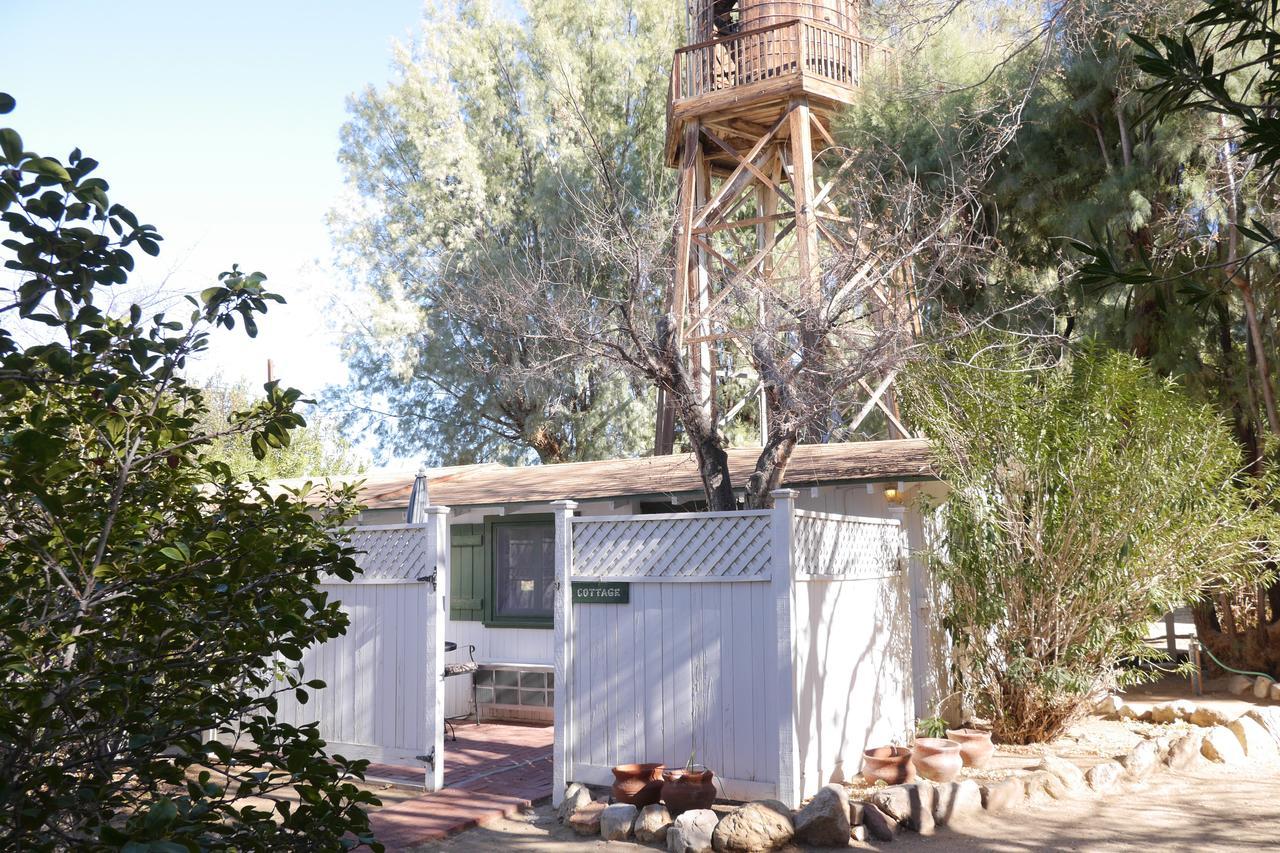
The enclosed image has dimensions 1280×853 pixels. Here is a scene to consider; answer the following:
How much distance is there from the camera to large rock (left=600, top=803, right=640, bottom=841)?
6.13 meters

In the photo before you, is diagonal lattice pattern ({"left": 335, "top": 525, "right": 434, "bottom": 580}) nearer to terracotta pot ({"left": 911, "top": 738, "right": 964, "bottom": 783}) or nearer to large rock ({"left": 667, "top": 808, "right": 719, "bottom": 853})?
large rock ({"left": 667, "top": 808, "right": 719, "bottom": 853})

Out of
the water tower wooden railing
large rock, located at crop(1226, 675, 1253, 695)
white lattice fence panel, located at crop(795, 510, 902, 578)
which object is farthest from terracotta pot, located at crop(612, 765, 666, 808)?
the water tower wooden railing

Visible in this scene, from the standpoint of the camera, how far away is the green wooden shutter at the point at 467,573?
1182 centimetres

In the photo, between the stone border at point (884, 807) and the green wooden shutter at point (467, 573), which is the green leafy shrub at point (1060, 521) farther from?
the green wooden shutter at point (467, 573)

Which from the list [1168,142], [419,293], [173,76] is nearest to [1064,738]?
[1168,142]

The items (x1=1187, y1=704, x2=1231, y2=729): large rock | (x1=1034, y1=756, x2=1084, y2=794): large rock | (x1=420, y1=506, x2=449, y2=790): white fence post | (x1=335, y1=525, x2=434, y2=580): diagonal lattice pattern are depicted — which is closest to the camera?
(x1=1034, y1=756, x2=1084, y2=794): large rock

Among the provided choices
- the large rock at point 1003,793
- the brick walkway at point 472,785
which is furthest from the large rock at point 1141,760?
the brick walkway at point 472,785

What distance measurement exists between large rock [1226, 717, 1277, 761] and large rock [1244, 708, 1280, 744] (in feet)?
0.15

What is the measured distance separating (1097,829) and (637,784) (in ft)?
9.02

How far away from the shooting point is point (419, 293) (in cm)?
2156

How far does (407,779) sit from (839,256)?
559cm

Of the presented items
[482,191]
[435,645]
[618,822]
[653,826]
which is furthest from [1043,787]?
[482,191]

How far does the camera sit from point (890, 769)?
7.01m

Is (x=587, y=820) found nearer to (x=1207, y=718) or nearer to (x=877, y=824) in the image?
(x=877, y=824)
